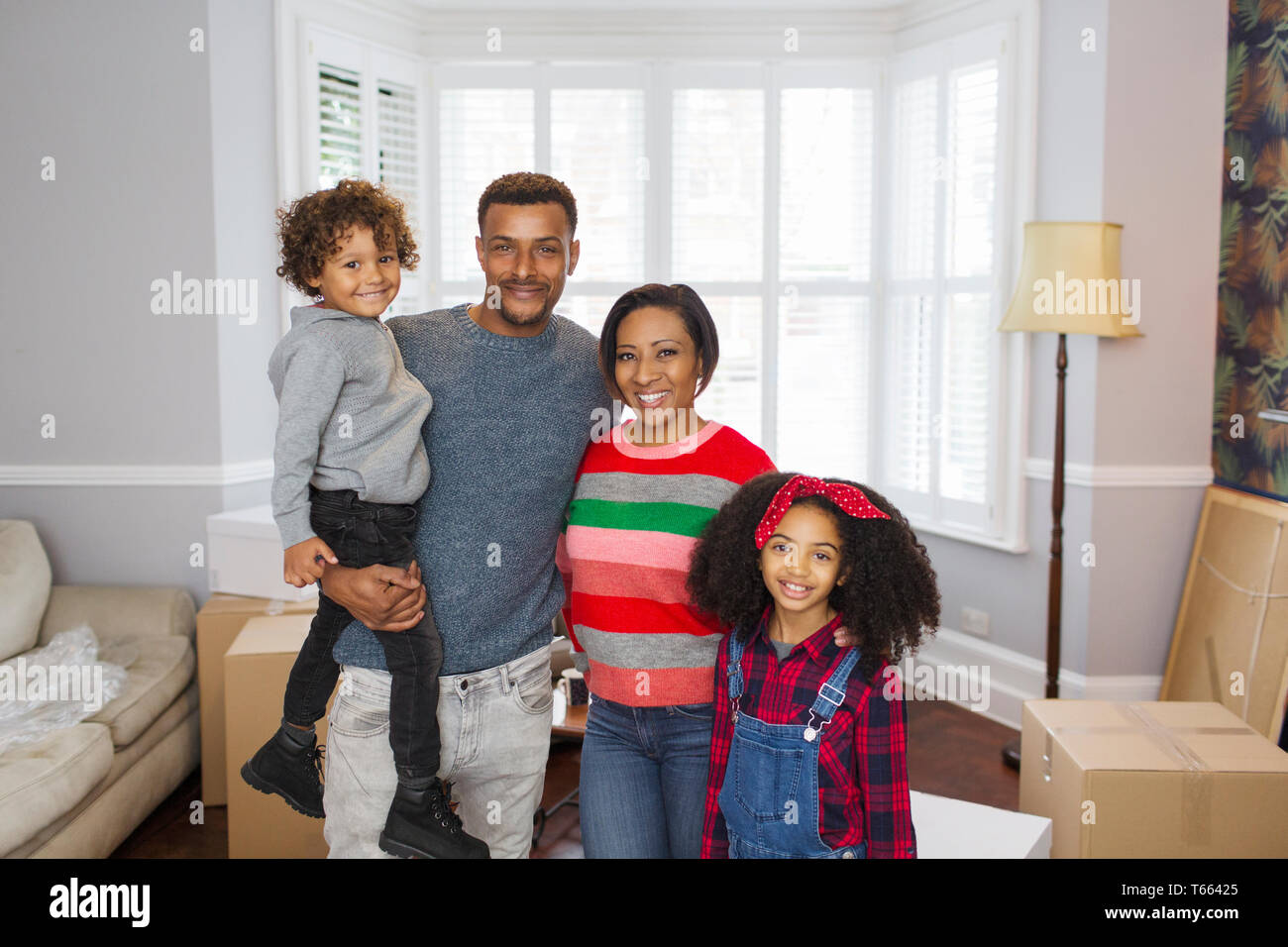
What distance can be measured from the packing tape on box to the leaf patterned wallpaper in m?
1.15

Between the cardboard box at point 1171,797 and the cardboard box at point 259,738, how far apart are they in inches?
72.7

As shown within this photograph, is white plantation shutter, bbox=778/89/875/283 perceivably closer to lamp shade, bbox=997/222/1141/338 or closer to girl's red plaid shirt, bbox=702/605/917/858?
lamp shade, bbox=997/222/1141/338

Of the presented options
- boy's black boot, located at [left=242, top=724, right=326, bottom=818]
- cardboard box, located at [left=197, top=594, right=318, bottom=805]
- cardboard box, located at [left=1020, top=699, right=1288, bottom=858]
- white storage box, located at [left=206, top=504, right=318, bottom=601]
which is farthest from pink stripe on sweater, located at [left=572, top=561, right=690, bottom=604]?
white storage box, located at [left=206, top=504, right=318, bottom=601]

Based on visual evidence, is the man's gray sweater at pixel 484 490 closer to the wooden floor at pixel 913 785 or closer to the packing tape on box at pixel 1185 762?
the wooden floor at pixel 913 785

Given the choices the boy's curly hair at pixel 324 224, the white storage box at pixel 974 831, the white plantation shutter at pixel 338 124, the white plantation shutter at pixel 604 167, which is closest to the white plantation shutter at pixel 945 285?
the white plantation shutter at pixel 604 167

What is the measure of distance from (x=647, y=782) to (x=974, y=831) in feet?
3.00

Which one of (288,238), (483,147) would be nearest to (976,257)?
(483,147)

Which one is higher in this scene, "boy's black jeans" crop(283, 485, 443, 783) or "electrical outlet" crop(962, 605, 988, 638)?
"boy's black jeans" crop(283, 485, 443, 783)

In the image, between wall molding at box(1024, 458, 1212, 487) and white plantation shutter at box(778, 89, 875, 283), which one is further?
white plantation shutter at box(778, 89, 875, 283)

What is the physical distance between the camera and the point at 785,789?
137cm

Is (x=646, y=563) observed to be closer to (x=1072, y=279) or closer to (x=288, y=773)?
(x=288, y=773)

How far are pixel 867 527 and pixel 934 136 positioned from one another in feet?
9.96

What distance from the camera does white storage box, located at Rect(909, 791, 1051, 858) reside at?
190cm
